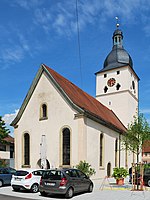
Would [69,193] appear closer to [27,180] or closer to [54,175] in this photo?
[54,175]

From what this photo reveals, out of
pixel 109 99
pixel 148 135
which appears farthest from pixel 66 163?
pixel 109 99

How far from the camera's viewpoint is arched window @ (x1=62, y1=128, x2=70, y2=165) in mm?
23962

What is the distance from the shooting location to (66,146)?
24203mm

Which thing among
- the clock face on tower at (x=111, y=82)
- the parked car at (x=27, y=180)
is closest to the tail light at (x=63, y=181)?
the parked car at (x=27, y=180)

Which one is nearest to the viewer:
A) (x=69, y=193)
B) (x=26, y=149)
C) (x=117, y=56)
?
(x=69, y=193)

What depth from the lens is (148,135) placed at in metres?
19.2

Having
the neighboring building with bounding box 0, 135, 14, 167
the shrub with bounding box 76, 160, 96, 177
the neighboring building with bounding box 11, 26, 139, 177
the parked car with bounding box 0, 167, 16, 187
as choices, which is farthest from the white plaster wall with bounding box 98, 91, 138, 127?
the parked car with bounding box 0, 167, 16, 187

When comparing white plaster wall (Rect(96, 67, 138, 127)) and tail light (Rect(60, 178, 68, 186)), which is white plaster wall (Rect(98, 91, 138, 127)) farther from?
tail light (Rect(60, 178, 68, 186))

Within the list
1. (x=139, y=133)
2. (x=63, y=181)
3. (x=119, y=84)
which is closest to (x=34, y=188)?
(x=63, y=181)

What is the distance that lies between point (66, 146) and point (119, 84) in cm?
2082

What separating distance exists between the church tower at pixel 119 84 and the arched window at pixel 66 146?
18201 millimetres

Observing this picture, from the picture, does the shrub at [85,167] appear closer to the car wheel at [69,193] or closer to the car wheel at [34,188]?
the car wheel at [34,188]

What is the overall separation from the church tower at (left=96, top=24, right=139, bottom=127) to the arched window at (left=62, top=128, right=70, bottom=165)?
18.2 metres

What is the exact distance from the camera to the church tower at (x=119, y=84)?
41.3 meters
